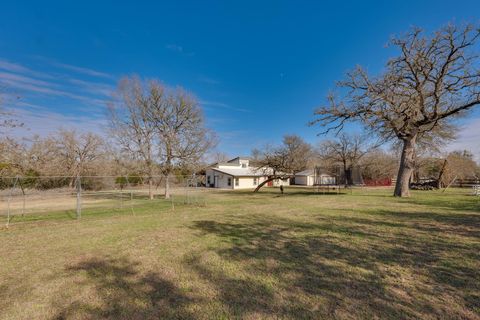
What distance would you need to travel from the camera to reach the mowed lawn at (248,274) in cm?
294

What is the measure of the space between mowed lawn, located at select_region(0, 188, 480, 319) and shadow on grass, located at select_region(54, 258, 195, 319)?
2 centimetres

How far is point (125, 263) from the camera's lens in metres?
4.71

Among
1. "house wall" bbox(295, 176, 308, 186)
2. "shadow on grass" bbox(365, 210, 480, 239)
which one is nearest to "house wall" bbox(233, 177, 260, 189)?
"house wall" bbox(295, 176, 308, 186)

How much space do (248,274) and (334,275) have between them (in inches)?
59.6

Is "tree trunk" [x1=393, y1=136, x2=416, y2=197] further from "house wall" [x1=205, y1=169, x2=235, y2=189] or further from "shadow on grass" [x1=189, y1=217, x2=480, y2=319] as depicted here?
"house wall" [x1=205, y1=169, x2=235, y2=189]

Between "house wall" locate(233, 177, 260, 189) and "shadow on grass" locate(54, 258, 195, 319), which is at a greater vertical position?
"house wall" locate(233, 177, 260, 189)

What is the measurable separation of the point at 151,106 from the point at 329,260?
805 inches

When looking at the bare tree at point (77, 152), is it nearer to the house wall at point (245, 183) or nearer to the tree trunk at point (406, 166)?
the house wall at point (245, 183)

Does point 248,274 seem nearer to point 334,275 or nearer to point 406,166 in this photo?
point 334,275

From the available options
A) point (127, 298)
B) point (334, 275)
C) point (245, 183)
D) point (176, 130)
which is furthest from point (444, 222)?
point (245, 183)

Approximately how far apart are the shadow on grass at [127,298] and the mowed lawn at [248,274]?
0.02 metres

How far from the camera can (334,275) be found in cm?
387

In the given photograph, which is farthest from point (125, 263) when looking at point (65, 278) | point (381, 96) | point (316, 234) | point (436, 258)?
point (381, 96)

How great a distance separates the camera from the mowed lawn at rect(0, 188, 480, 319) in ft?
9.63
